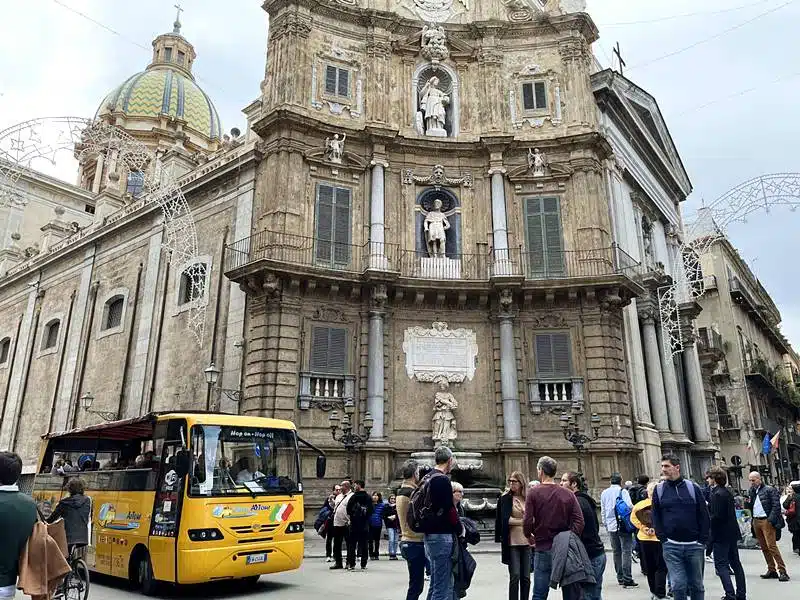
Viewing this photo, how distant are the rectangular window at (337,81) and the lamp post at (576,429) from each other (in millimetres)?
12799

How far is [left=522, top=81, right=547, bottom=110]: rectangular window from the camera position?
23359 mm

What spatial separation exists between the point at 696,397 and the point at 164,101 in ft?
140

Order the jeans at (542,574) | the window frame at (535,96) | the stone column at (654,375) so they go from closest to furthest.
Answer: the jeans at (542,574), the window frame at (535,96), the stone column at (654,375)

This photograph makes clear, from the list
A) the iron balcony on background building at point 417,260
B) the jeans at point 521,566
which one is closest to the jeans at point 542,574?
the jeans at point 521,566

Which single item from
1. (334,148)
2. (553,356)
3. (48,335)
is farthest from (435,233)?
(48,335)

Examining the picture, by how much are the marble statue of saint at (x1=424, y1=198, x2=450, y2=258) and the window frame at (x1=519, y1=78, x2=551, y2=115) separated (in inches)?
205

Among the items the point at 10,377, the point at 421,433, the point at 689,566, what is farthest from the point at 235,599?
the point at 10,377

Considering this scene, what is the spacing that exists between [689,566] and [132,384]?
21970 millimetres

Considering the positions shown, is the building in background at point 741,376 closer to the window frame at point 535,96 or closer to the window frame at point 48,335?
the window frame at point 535,96

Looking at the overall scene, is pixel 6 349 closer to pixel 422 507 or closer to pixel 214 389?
pixel 214 389

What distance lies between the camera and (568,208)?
72.5ft

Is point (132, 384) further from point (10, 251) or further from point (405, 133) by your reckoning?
point (10, 251)

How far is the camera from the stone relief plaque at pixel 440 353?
20.3m

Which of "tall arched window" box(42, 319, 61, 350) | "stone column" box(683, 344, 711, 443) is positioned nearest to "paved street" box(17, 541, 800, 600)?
"stone column" box(683, 344, 711, 443)
